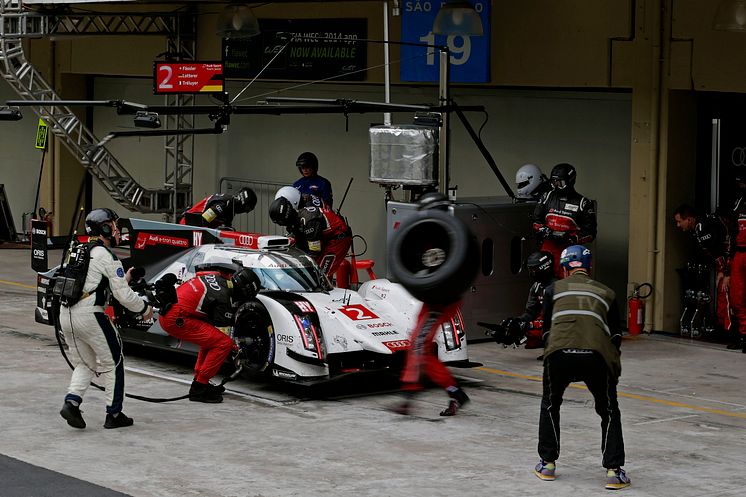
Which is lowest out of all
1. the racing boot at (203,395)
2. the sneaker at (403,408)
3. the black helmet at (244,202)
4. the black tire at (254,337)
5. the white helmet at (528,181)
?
the sneaker at (403,408)

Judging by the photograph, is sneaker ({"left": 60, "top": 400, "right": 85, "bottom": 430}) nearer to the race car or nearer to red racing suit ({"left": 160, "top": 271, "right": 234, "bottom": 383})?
red racing suit ({"left": 160, "top": 271, "right": 234, "bottom": 383})

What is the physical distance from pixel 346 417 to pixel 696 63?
6670mm

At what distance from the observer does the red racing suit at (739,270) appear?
1580 centimetres

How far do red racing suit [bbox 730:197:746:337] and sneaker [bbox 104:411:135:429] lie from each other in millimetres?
7260

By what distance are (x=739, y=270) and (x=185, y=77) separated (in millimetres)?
8723

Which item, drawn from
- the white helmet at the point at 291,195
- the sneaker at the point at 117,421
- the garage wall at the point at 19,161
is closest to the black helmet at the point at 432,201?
the sneaker at the point at 117,421

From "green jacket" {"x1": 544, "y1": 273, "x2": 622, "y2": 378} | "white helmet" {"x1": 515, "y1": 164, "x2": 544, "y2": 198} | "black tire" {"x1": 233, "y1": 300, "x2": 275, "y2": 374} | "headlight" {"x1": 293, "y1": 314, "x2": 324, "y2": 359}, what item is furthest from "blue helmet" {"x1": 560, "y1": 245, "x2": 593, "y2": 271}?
"white helmet" {"x1": 515, "y1": 164, "x2": 544, "y2": 198}

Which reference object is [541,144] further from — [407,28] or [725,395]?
[725,395]

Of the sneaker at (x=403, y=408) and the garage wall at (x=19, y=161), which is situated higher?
the garage wall at (x=19, y=161)

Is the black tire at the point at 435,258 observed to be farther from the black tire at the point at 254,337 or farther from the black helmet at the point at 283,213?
the black helmet at the point at 283,213

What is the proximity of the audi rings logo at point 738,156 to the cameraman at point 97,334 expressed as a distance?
26.7ft

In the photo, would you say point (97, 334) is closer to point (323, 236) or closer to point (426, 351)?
point (426, 351)

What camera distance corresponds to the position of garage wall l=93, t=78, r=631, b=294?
17.9 meters

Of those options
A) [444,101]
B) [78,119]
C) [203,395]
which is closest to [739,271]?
[444,101]
